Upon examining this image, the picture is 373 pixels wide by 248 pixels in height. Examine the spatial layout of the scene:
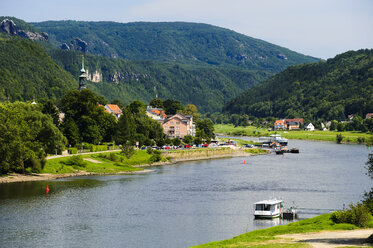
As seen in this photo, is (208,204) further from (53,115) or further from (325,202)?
(53,115)

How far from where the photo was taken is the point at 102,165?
375 ft

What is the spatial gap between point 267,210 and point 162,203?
16.3 m

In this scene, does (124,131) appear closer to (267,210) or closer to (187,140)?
(187,140)

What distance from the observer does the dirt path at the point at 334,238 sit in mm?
41438

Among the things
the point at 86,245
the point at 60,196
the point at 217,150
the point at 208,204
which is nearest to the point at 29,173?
the point at 60,196

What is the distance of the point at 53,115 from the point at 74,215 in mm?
61653

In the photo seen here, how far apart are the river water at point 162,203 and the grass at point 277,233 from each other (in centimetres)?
768

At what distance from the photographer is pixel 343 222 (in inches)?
1987

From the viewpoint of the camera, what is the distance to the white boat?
224 ft

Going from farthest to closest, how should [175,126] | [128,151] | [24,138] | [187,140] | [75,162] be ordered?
[175,126]
[187,140]
[128,151]
[75,162]
[24,138]

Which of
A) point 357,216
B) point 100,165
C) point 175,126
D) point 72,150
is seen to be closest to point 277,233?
point 357,216

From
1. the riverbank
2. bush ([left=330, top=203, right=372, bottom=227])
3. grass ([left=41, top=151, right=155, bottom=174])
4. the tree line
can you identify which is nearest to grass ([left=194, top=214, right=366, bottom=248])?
bush ([left=330, top=203, right=372, bottom=227])

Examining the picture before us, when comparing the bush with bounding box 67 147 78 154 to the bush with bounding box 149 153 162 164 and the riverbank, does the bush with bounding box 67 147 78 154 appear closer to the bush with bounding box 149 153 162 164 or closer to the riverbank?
the riverbank

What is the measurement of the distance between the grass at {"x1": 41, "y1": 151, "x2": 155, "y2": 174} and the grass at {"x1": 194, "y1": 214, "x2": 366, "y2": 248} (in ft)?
199
